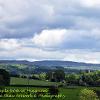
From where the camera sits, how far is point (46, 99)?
107500 mm

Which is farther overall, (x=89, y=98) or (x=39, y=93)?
(x=39, y=93)

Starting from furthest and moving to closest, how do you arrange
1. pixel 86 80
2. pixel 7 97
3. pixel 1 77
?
1. pixel 86 80
2. pixel 1 77
3. pixel 7 97

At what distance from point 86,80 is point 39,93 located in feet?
277

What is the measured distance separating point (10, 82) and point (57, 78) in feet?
145

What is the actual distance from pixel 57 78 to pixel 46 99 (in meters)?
90.4

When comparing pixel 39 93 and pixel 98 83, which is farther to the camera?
pixel 98 83

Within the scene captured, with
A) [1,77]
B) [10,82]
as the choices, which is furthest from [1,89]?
[10,82]

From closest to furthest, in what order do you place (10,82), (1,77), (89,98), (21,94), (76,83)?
1. (89,98)
2. (21,94)
3. (1,77)
4. (10,82)
5. (76,83)

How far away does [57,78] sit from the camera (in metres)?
198

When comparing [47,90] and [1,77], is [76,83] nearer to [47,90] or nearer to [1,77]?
[1,77]

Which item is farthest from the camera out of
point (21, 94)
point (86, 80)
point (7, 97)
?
point (86, 80)

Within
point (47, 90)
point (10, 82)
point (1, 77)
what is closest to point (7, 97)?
point (47, 90)

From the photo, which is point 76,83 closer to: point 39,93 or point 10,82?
point 10,82

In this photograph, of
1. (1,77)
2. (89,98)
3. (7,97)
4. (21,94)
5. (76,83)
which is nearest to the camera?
(89,98)
